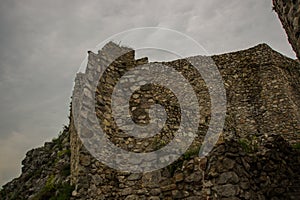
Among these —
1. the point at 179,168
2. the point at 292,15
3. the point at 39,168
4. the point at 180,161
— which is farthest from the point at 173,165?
the point at 39,168

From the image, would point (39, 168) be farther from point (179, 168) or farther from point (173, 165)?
point (179, 168)

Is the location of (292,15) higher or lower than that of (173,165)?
higher

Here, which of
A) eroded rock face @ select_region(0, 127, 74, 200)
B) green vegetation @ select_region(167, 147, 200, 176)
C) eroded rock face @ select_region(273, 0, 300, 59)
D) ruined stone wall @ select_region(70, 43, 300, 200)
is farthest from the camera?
eroded rock face @ select_region(0, 127, 74, 200)

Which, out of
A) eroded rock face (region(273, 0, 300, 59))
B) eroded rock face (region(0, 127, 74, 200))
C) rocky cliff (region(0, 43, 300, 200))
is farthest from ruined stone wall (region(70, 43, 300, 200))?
eroded rock face (region(0, 127, 74, 200))

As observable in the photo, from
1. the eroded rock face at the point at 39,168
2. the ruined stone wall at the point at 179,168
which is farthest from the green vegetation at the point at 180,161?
the eroded rock face at the point at 39,168

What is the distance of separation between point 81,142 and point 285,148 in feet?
13.9

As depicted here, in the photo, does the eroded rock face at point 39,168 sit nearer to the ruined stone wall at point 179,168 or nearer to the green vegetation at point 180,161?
the ruined stone wall at point 179,168

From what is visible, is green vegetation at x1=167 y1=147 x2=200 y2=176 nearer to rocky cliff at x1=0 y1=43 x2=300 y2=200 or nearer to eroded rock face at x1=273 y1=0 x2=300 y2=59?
rocky cliff at x1=0 y1=43 x2=300 y2=200

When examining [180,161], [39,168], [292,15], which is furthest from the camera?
[39,168]

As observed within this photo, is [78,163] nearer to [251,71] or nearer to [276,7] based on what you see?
[276,7]

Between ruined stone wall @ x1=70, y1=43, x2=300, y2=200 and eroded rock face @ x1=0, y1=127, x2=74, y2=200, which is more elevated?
eroded rock face @ x1=0, y1=127, x2=74, y2=200

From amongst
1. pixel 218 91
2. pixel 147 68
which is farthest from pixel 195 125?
pixel 218 91

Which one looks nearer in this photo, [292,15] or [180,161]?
[292,15]

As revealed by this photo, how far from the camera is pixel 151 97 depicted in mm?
→ 8492
